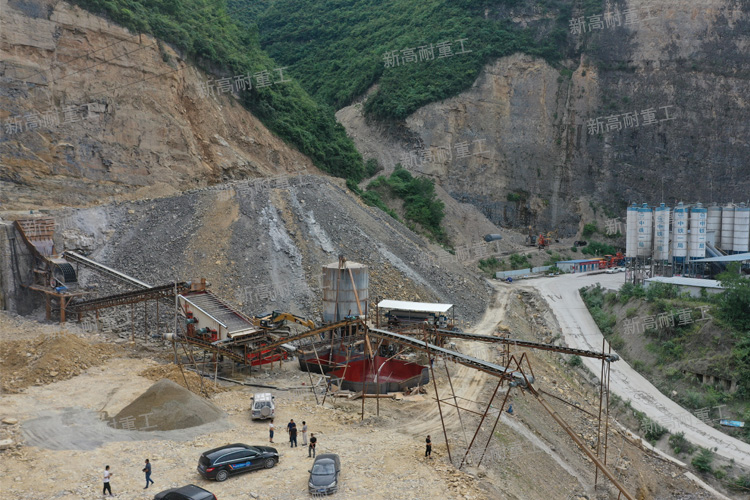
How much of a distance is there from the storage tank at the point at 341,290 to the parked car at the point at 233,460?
37.9ft

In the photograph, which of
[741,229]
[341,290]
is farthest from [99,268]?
[741,229]

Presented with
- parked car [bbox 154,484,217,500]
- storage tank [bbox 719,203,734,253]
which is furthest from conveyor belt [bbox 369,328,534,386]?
storage tank [bbox 719,203,734,253]

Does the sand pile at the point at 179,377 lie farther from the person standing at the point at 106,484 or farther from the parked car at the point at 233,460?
the person standing at the point at 106,484

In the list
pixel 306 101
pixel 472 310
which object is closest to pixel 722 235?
pixel 472 310

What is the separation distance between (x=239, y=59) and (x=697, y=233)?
36554mm

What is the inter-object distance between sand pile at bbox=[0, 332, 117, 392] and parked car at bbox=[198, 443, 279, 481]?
33.1 ft

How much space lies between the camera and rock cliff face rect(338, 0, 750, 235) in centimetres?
6400

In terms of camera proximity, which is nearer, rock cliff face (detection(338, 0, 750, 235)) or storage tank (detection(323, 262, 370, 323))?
storage tank (detection(323, 262, 370, 323))

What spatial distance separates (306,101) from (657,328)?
35861 mm

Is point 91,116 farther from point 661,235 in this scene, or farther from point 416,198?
point 661,235

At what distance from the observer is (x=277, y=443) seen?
18.8 m

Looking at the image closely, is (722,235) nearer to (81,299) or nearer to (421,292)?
(421,292)

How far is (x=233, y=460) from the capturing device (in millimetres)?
16219

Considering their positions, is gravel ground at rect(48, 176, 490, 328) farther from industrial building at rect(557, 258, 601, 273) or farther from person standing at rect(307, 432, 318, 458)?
industrial building at rect(557, 258, 601, 273)
